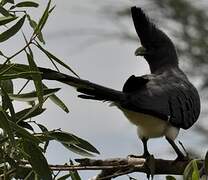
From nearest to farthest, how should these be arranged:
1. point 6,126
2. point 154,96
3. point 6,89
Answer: point 6,126, point 6,89, point 154,96

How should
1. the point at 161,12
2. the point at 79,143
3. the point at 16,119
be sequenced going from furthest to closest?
the point at 161,12, the point at 79,143, the point at 16,119

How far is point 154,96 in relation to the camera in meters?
2.92

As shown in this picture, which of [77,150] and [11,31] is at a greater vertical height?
[11,31]

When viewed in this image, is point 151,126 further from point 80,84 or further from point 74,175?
point 74,175

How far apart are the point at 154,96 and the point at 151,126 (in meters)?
0.11

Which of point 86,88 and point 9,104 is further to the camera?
point 86,88

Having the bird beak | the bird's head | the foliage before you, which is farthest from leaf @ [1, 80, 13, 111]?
the bird beak

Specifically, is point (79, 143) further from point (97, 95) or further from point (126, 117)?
point (126, 117)

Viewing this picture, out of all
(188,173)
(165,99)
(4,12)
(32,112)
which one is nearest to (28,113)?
(32,112)

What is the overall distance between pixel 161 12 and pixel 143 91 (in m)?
5.35

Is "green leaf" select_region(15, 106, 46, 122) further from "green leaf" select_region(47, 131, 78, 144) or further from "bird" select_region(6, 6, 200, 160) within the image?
"bird" select_region(6, 6, 200, 160)

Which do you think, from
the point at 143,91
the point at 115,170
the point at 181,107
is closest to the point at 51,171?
the point at 115,170

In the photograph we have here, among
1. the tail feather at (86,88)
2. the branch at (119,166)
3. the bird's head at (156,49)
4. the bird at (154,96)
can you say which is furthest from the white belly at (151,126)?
the branch at (119,166)

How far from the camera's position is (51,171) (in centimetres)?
163
